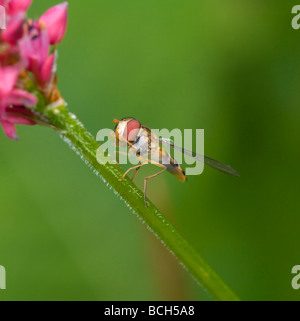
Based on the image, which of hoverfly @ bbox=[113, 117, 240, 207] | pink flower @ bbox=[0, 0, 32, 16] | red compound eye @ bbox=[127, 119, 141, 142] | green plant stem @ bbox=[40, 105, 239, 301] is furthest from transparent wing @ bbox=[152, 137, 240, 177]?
pink flower @ bbox=[0, 0, 32, 16]

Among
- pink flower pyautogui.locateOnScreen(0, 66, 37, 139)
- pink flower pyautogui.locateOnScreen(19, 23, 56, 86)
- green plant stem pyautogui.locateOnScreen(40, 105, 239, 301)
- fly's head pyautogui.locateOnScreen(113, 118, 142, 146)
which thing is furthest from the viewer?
fly's head pyautogui.locateOnScreen(113, 118, 142, 146)

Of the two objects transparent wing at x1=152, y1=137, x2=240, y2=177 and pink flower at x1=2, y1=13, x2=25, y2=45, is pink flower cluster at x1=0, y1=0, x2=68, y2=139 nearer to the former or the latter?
pink flower at x1=2, y1=13, x2=25, y2=45

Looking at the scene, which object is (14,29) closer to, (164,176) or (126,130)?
(126,130)

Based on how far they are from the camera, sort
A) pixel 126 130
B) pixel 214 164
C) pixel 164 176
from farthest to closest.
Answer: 1. pixel 164 176
2. pixel 214 164
3. pixel 126 130

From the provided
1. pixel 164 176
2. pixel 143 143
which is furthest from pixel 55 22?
pixel 164 176

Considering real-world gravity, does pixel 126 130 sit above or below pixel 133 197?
above

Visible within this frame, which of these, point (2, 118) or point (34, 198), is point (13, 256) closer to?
point (34, 198)
